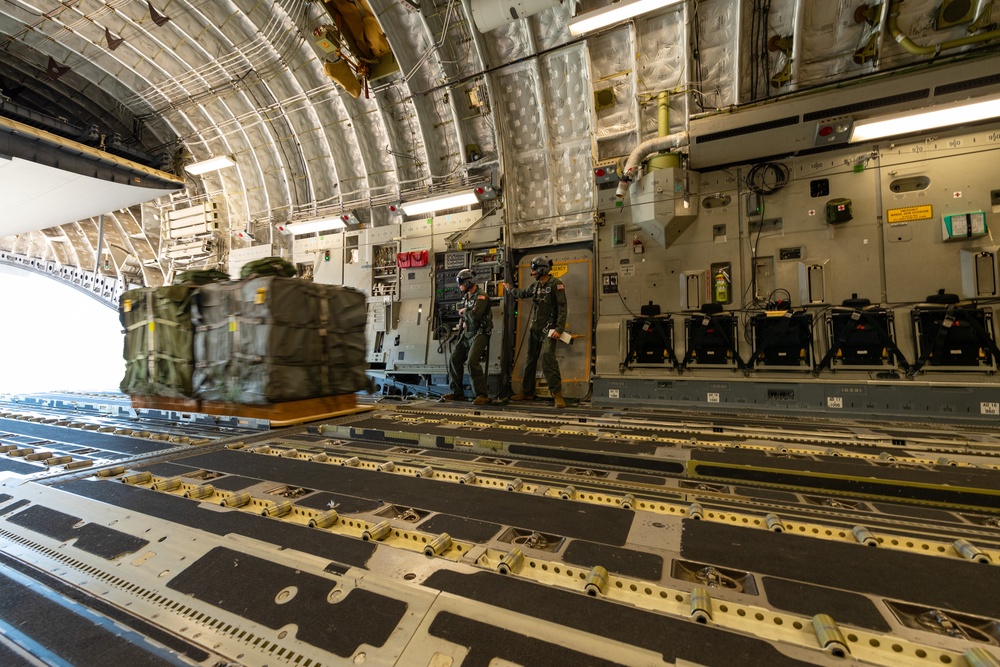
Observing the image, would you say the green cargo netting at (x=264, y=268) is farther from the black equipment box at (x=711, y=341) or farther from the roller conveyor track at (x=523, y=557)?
the black equipment box at (x=711, y=341)

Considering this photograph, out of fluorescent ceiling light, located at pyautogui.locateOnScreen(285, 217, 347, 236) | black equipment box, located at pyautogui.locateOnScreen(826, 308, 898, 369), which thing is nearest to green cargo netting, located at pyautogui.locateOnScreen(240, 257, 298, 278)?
fluorescent ceiling light, located at pyautogui.locateOnScreen(285, 217, 347, 236)

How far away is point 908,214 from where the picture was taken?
5.51m

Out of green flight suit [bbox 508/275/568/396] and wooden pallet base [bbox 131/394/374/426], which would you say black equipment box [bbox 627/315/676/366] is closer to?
green flight suit [bbox 508/275/568/396]

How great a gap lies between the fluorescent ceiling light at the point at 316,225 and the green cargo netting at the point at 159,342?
4.87 m

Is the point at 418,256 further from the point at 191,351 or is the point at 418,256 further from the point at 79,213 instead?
the point at 79,213

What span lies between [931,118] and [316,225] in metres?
11.0

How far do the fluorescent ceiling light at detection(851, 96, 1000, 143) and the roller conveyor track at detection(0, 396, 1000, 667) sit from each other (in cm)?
428

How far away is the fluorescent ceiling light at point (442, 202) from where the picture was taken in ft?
26.1

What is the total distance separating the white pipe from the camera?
646cm

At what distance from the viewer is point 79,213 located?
11703mm

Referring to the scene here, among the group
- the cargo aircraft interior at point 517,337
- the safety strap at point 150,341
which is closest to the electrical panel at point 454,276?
the cargo aircraft interior at point 517,337

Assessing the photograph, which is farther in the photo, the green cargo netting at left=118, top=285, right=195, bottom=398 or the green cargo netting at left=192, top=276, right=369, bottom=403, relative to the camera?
the green cargo netting at left=118, top=285, right=195, bottom=398

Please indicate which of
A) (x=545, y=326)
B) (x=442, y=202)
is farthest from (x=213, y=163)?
(x=545, y=326)

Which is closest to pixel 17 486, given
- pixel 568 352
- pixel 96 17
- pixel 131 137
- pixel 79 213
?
pixel 568 352
